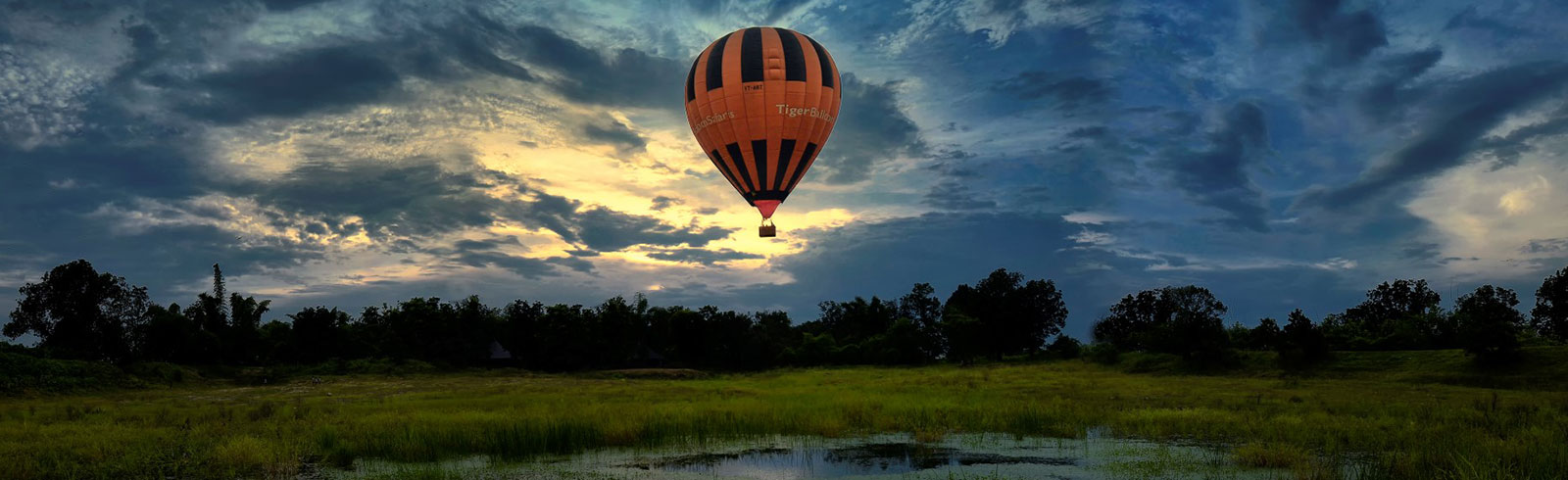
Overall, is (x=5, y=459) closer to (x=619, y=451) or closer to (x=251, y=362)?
(x=619, y=451)

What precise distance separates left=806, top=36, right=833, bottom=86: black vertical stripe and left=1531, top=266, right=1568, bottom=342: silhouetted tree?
103ft

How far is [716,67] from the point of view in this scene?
32406 mm

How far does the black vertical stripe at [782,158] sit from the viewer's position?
3225 centimetres

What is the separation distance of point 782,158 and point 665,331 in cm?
4354

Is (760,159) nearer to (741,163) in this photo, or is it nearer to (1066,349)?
(741,163)

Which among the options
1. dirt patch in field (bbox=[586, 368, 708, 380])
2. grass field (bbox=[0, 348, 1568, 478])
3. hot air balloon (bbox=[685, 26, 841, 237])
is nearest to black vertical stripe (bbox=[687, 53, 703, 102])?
hot air balloon (bbox=[685, 26, 841, 237])

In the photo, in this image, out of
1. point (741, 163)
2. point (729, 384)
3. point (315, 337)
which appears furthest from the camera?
point (315, 337)

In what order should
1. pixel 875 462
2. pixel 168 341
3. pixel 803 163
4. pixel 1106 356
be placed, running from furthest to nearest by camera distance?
pixel 168 341, pixel 1106 356, pixel 803 163, pixel 875 462

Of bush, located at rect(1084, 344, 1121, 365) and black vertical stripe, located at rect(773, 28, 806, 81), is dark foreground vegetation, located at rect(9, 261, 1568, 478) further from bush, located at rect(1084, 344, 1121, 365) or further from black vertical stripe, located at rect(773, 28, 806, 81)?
black vertical stripe, located at rect(773, 28, 806, 81)

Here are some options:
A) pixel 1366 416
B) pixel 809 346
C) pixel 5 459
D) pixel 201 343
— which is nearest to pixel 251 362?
pixel 201 343

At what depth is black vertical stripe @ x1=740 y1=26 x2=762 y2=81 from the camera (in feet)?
103

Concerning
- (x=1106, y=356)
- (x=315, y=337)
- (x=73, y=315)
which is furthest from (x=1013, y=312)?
(x=73, y=315)

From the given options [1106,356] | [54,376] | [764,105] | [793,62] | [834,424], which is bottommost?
[834,424]

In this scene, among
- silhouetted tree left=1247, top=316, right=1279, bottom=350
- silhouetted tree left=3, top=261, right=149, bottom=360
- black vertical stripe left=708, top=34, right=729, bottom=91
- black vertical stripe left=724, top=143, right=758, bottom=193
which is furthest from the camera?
silhouetted tree left=3, top=261, right=149, bottom=360
